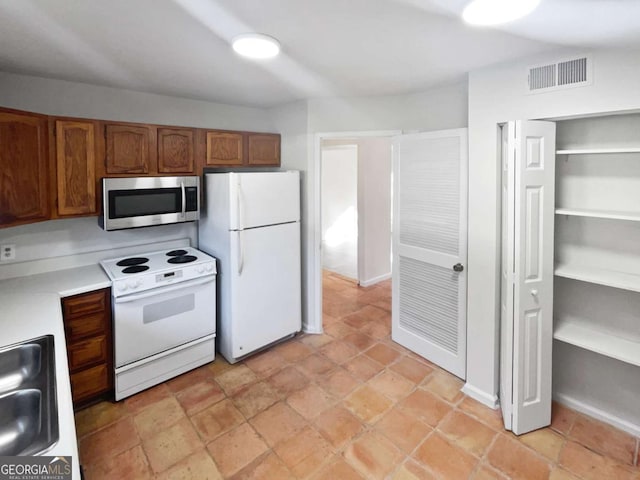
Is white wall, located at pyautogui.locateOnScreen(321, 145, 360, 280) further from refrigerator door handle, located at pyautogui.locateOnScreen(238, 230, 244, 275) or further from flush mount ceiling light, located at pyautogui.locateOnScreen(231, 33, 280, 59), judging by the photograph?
flush mount ceiling light, located at pyautogui.locateOnScreen(231, 33, 280, 59)

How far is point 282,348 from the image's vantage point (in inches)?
131

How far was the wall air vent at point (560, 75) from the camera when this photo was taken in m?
1.95

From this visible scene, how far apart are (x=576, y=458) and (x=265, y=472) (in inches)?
69.4

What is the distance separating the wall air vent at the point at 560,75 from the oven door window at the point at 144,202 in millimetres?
2656

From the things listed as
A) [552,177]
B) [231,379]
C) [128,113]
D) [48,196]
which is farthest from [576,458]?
[128,113]

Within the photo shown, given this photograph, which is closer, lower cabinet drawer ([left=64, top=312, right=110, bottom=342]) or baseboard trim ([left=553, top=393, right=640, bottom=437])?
baseboard trim ([left=553, top=393, right=640, bottom=437])

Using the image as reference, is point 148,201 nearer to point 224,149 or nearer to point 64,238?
point 64,238

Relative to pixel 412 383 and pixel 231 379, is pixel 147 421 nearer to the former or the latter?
pixel 231 379

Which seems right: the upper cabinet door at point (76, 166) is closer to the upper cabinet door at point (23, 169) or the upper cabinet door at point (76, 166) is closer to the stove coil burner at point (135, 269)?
the upper cabinet door at point (23, 169)

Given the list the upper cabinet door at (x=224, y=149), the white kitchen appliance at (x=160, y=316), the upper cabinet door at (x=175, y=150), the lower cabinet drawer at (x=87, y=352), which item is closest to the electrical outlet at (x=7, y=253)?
the white kitchen appliance at (x=160, y=316)

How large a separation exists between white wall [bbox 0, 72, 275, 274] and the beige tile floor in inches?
49.5

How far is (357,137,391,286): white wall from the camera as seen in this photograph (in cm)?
485

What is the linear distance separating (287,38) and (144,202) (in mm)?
1697

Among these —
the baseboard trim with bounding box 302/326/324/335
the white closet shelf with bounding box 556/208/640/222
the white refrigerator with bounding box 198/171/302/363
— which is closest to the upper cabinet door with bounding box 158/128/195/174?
the white refrigerator with bounding box 198/171/302/363
